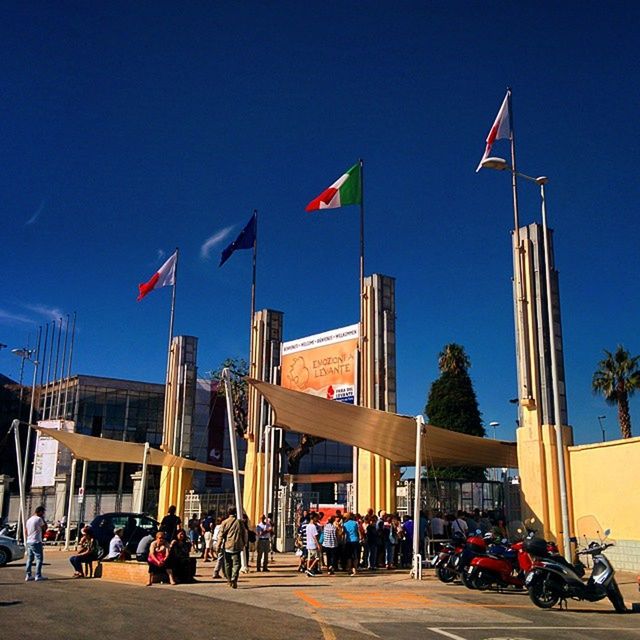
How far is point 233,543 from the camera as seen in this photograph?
1365 cm

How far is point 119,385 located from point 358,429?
1359 inches

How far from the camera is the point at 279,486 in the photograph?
24.9 meters

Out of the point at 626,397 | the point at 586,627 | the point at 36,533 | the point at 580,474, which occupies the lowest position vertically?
the point at 586,627

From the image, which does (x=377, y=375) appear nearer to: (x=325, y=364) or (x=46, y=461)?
(x=325, y=364)

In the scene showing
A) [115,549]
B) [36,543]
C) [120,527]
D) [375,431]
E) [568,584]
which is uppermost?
[375,431]

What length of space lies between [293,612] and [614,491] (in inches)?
379

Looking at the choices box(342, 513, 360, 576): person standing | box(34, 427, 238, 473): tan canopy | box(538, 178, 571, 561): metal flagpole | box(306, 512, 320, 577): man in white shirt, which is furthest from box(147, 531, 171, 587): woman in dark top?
box(34, 427, 238, 473): tan canopy

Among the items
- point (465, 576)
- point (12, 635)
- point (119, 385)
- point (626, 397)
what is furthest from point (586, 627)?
point (119, 385)

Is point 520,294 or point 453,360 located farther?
point 453,360

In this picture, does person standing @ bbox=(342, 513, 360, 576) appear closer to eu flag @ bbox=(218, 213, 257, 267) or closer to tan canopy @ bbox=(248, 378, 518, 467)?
tan canopy @ bbox=(248, 378, 518, 467)

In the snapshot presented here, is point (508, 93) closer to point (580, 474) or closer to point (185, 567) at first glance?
point (580, 474)

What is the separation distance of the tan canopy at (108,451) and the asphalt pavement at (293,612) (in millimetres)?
9327

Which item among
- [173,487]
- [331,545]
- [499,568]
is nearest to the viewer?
[499,568]

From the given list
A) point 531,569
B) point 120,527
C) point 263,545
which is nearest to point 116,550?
point 120,527
